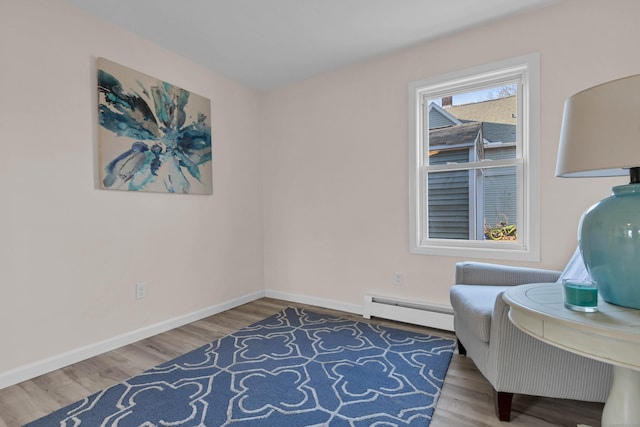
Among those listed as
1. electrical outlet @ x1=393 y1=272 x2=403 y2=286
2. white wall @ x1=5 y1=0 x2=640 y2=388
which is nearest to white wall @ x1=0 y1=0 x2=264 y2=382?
white wall @ x1=5 y1=0 x2=640 y2=388

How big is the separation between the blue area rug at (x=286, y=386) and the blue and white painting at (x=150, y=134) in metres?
1.37

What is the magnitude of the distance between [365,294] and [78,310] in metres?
2.20

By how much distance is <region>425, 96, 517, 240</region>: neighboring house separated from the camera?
7.95ft

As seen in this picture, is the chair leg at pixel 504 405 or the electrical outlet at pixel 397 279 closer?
the chair leg at pixel 504 405

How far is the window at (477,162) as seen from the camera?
228 centimetres

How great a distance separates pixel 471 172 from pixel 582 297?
1730mm

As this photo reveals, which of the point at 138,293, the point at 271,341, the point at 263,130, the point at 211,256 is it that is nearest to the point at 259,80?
the point at 263,130

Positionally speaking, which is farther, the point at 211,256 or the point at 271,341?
A: the point at 211,256

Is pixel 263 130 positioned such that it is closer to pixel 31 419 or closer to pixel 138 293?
pixel 138 293

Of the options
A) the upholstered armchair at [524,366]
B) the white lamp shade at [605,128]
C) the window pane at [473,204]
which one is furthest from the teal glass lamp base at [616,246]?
the window pane at [473,204]

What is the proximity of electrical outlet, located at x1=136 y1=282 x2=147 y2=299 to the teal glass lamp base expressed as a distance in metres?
2.74

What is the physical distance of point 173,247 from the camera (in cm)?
271

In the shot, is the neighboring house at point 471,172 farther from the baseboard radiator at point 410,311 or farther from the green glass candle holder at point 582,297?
the green glass candle holder at point 582,297

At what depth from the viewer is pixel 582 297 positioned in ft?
3.29
